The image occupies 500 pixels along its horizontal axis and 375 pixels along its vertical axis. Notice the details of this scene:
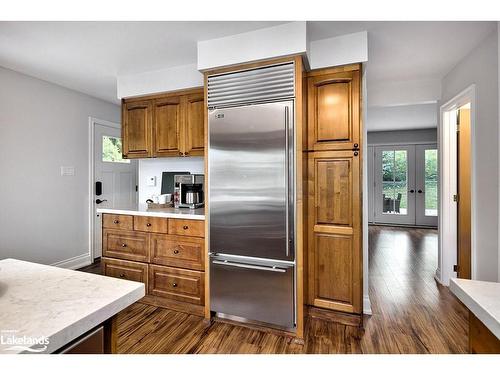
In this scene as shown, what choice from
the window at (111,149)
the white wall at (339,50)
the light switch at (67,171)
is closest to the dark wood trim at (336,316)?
the white wall at (339,50)

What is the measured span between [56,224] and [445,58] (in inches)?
187

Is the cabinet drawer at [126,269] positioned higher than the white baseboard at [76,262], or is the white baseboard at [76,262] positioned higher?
the cabinet drawer at [126,269]

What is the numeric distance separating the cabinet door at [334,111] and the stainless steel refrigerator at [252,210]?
0.39m

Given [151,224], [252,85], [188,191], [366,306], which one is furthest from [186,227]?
[366,306]

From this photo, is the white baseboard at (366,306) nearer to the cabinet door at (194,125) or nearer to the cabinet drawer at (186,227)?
the cabinet drawer at (186,227)

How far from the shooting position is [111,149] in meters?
4.18

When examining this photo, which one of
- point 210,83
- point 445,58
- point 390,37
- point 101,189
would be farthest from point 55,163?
point 445,58

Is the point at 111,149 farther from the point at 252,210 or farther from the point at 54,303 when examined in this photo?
the point at 54,303

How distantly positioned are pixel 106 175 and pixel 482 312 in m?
4.36

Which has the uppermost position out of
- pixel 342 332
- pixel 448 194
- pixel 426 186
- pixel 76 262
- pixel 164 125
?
pixel 164 125

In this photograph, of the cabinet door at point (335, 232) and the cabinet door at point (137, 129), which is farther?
the cabinet door at point (137, 129)

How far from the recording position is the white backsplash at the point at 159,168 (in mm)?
3324

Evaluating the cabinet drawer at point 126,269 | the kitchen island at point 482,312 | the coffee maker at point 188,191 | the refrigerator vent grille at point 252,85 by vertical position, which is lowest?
the cabinet drawer at point 126,269

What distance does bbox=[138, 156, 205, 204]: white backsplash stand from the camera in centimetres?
332
